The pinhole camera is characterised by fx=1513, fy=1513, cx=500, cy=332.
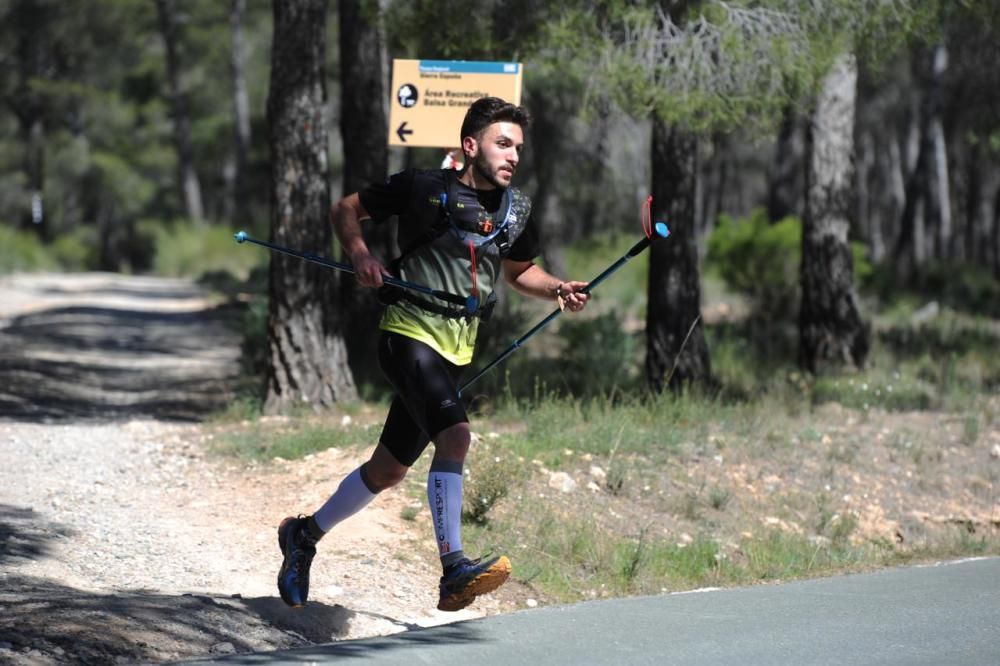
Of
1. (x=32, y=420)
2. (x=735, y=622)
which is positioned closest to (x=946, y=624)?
(x=735, y=622)

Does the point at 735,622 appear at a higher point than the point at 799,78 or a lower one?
lower

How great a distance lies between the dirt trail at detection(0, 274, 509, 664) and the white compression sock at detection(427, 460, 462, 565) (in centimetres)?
79

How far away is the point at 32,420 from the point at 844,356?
8.40 meters

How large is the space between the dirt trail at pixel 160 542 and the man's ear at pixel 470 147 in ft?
6.92

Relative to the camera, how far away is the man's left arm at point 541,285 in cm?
629

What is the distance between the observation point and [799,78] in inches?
467

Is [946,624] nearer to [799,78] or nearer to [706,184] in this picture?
[799,78]

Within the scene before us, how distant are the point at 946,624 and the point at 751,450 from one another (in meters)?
4.59

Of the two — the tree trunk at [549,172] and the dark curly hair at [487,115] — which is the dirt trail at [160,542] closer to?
the dark curly hair at [487,115]

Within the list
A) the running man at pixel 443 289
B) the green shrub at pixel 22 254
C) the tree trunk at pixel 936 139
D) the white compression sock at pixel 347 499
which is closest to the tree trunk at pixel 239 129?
the green shrub at pixel 22 254

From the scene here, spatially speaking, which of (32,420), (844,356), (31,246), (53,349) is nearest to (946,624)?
(32,420)

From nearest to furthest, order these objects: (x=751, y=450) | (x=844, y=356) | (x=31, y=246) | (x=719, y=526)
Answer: (x=719, y=526)
(x=751, y=450)
(x=844, y=356)
(x=31, y=246)

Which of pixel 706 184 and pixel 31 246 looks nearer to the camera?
pixel 31 246

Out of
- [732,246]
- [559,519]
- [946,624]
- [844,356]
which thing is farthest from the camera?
[732,246]
